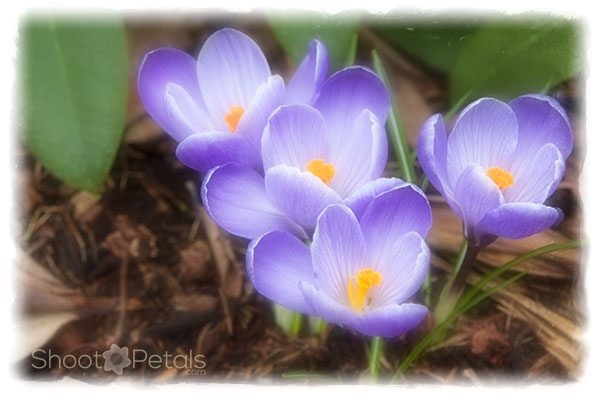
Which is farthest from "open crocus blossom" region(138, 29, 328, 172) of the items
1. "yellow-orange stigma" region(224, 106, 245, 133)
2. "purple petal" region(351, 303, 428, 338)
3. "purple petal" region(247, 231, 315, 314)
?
"purple petal" region(351, 303, 428, 338)

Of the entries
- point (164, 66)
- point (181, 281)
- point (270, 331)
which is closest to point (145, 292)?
point (181, 281)

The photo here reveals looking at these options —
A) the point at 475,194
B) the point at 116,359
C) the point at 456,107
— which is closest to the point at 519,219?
the point at 475,194

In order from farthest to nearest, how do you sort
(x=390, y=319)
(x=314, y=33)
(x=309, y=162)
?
1. (x=314, y=33)
2. (x=309, y=162)
3. (x=390, y=319)

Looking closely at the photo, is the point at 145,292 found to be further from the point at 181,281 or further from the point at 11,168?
the point at 11,168

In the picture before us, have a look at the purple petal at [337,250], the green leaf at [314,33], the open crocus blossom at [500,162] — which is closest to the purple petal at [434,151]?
the open crocus blossom at [500,162]

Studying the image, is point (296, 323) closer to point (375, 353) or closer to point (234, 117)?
point (375, 353)

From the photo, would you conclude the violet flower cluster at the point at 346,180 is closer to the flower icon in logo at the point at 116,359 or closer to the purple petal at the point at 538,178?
the purple petal at the point at 538,178
